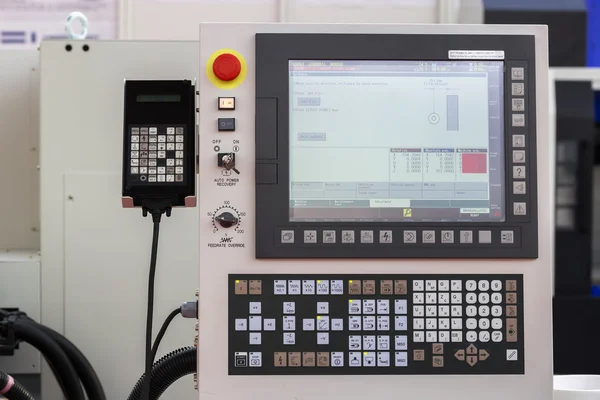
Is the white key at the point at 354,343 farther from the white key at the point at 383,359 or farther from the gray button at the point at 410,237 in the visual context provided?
the gray button at the point at 410,237

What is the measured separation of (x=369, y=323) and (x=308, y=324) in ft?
0.28

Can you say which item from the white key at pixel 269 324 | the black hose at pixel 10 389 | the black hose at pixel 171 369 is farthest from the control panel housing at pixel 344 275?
the black hose at pixel 10 389

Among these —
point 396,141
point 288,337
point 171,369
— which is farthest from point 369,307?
point 171,369

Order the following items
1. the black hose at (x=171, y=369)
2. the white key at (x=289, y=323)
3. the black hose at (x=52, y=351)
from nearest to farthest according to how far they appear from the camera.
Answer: the white key at (x=289, y=323) < the black hose at (x=171, y=369) < the black hose at (x=52, y=351)

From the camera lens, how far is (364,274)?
826 millimetres

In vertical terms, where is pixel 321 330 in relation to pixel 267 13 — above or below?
below

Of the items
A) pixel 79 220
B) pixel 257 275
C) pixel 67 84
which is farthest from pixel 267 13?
pixel 257 275

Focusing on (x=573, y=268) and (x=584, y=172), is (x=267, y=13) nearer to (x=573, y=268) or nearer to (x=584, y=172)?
(x=584, y=172)

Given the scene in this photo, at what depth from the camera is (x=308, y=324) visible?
82cm

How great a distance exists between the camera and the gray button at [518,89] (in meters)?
0.84

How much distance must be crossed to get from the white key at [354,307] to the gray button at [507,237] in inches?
8.7

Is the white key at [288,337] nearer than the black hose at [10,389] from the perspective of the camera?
Yes

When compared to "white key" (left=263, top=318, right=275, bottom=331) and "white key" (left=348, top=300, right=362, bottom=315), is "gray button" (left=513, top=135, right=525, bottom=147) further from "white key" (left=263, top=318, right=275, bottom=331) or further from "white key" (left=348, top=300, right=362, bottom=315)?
"white key" (left=263, top=318, right=275, bottom=331)

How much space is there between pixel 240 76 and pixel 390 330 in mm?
418
